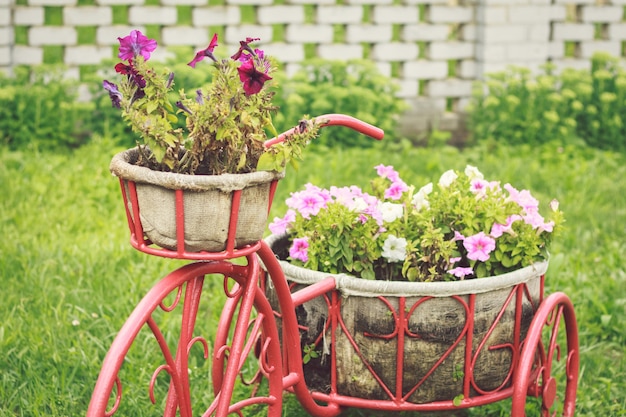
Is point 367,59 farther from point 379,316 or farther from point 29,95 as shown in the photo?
point 379,316

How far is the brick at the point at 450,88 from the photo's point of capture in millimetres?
6395

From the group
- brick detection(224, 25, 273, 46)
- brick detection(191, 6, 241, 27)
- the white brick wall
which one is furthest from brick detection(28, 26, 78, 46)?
brick detection(224, 25, 273, 46)

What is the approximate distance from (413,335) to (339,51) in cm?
412

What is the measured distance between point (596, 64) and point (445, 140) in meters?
1.20

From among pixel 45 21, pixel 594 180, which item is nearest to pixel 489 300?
pixel 594 180

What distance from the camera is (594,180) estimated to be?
5.15 meters

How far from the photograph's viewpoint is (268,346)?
2.20 metres

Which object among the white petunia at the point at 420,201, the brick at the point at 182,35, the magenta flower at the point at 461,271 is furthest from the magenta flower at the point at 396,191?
the brick at the point at 182,35

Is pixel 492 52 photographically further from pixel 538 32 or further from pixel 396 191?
pixel 396 191

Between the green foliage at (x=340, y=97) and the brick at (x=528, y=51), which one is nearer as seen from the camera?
the green foliage at (x=340, y=97)

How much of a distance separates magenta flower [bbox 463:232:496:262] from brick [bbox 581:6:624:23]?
4654 millimetres

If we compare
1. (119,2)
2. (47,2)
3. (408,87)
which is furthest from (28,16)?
(408,87)

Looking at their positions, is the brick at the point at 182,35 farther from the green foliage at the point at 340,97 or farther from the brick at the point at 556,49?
the brick at the point at 556,49

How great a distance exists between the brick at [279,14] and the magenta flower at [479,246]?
390 cm
